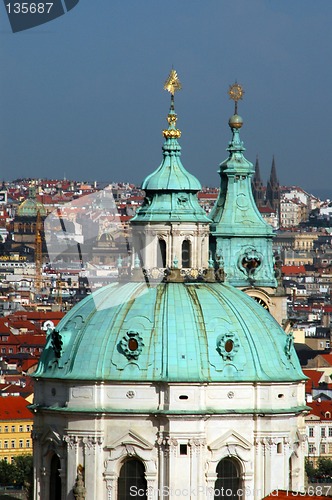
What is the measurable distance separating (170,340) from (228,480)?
7.99 feet

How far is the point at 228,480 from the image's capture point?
45.6m

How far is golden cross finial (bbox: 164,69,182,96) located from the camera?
48.4m

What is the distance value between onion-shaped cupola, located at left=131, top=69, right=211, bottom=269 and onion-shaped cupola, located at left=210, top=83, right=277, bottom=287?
12.6 metres

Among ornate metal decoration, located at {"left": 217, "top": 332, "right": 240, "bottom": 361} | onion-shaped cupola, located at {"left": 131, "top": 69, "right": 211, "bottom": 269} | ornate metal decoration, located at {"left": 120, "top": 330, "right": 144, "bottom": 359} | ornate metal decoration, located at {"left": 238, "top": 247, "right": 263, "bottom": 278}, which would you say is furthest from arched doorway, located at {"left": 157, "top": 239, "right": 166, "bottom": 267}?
ornate metal decoration, located at {"left": 238, "top": 247, "right": 263, "bottom": 278}

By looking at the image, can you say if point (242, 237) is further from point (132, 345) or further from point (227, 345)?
point (132, 345)

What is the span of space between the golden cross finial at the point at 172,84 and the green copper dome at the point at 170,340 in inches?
149

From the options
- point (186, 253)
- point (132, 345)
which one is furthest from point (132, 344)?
point (186, 253)

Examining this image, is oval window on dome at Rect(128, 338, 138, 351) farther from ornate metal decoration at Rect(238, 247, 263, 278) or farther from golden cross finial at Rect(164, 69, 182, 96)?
ornate metal decoration at Rect(238, 247, 263, 278)

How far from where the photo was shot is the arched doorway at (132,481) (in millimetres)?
45219

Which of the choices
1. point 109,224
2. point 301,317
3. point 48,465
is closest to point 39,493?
point 48,465

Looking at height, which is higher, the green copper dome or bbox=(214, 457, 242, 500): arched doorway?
the green copper dome

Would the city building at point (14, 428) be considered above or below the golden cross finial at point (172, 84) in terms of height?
above

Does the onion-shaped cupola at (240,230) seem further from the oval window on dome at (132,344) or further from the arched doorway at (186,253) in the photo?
the oval window on dome at (132,344)

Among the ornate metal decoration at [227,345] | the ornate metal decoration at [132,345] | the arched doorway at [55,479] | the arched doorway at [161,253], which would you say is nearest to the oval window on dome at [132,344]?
the ornate metal decoration at [132,345]
